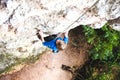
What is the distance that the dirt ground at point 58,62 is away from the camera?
993 centimetres

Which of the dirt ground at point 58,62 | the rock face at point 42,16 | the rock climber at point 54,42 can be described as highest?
the rock face at point 42,16

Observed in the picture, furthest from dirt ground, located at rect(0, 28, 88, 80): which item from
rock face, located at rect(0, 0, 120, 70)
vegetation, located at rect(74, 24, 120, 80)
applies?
rock face, located at rect(0, 0, 120, 70)

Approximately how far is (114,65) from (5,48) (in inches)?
171

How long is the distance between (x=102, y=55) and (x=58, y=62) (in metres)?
1.58

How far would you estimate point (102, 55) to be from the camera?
10141 mm

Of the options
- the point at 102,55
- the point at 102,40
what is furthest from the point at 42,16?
the point at 102,55

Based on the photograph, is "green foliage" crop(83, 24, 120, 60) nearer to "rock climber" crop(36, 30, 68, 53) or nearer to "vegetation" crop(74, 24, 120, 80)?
"vegetation" crop(74, 24, 120, 80)

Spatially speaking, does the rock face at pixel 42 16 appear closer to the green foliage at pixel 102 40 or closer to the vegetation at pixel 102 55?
the green foliage at pixel 102 40

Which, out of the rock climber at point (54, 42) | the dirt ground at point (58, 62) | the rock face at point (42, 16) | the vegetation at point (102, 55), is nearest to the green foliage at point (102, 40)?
the vegetation at point (102, 55)

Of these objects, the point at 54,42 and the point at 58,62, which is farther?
the point at 58,62

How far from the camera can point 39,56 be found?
10.0 meters

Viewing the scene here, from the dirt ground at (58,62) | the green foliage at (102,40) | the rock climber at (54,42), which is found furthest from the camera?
the dirt ground at (58,62)

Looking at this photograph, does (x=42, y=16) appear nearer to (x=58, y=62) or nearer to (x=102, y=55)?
(x=58, y=62)

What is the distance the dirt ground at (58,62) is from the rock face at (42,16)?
1.41m
